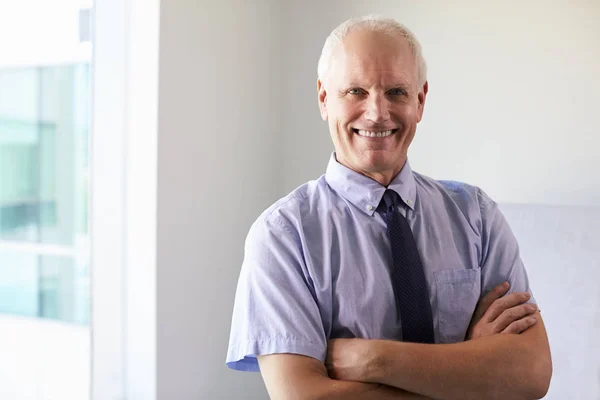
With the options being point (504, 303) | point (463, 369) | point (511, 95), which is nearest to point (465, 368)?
point (463, 369)

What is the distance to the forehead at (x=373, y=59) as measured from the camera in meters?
1.47

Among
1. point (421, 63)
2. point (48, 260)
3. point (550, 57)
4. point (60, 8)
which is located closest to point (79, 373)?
point (48, 260)

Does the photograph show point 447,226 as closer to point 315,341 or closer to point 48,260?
point 315,341

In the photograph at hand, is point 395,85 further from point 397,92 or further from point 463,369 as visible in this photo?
point 463,369

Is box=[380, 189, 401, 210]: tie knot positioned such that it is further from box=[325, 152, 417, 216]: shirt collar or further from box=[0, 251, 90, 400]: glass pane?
box=[0, 251, 90, 400]: glass pane

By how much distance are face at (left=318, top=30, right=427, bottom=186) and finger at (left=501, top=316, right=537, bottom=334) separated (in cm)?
47

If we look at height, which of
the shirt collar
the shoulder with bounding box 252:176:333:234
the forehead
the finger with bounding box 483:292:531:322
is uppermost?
the forehead

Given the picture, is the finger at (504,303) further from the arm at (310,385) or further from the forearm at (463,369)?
the arm at (310,385)

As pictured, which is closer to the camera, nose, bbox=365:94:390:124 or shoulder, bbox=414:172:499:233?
nose, bbox=365:94:390:124

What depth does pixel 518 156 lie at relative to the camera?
2.60 meters

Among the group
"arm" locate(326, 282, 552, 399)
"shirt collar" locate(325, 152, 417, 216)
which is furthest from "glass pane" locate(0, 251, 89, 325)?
"arm" locate(326, 282, 552, 399)

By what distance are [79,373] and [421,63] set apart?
1.82 meters

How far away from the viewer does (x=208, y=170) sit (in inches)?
106

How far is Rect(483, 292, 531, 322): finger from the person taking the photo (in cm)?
148
